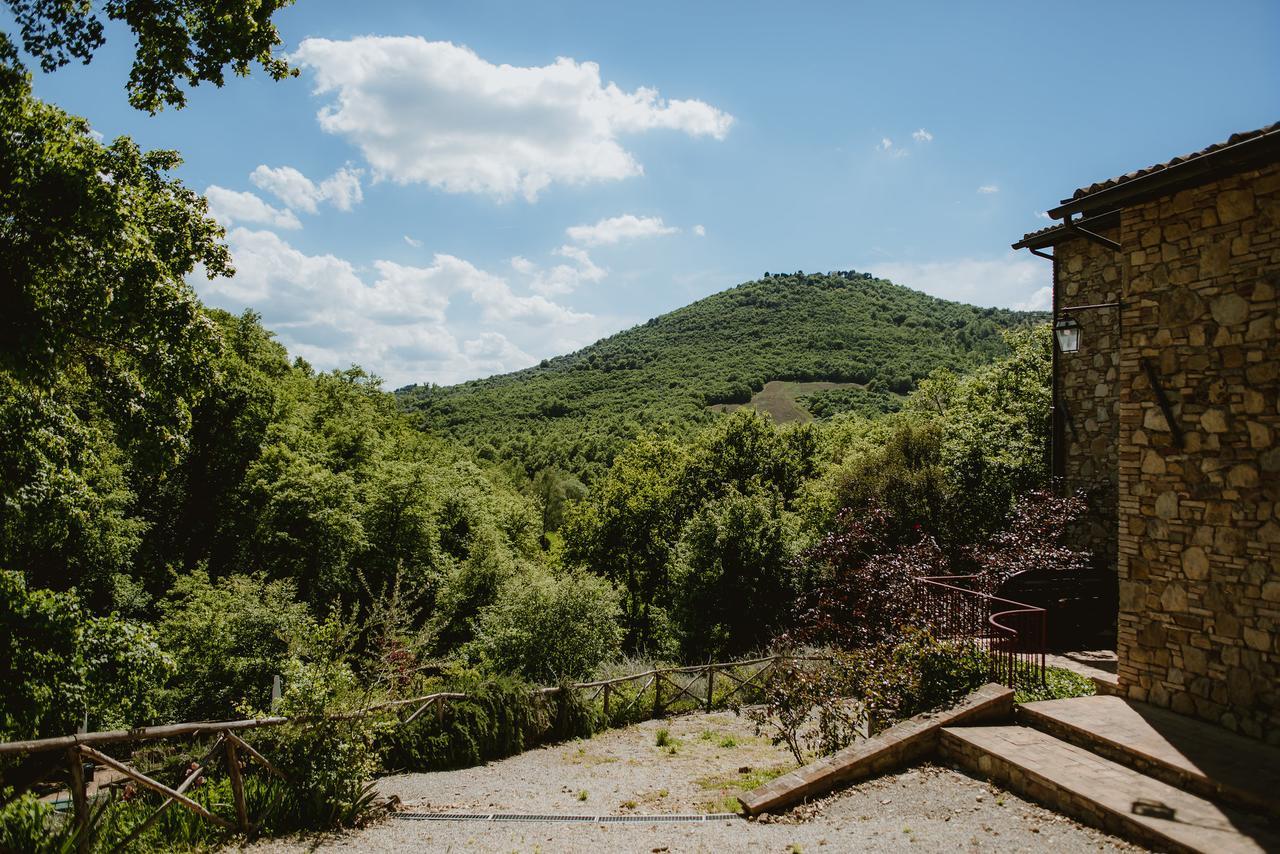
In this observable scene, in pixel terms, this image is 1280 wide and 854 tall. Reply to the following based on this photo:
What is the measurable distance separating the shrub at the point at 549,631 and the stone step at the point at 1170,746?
10581mm

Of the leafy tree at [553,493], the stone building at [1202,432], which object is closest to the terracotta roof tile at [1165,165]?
the stone building at [1202,432]

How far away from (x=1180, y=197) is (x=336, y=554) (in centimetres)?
2296

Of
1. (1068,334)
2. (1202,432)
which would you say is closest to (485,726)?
(1202,432)

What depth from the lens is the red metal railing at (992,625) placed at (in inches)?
317

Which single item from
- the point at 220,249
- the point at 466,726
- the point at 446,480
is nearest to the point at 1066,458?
the point at 466,726

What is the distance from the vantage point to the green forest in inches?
263

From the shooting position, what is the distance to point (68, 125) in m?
6.43

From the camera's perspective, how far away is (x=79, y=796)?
5.52 meters

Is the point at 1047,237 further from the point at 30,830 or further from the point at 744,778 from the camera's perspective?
the point at 30,830

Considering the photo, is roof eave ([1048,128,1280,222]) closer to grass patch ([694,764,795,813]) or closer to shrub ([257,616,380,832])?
grass patch ([694,764,795,813])

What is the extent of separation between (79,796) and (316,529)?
17.6 m

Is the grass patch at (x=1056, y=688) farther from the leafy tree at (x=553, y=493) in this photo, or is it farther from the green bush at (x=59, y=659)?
the leafy tree at (x=553, y=493)

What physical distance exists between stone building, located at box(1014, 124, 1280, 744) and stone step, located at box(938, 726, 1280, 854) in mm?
1609

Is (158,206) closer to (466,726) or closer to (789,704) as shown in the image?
(466,726)
